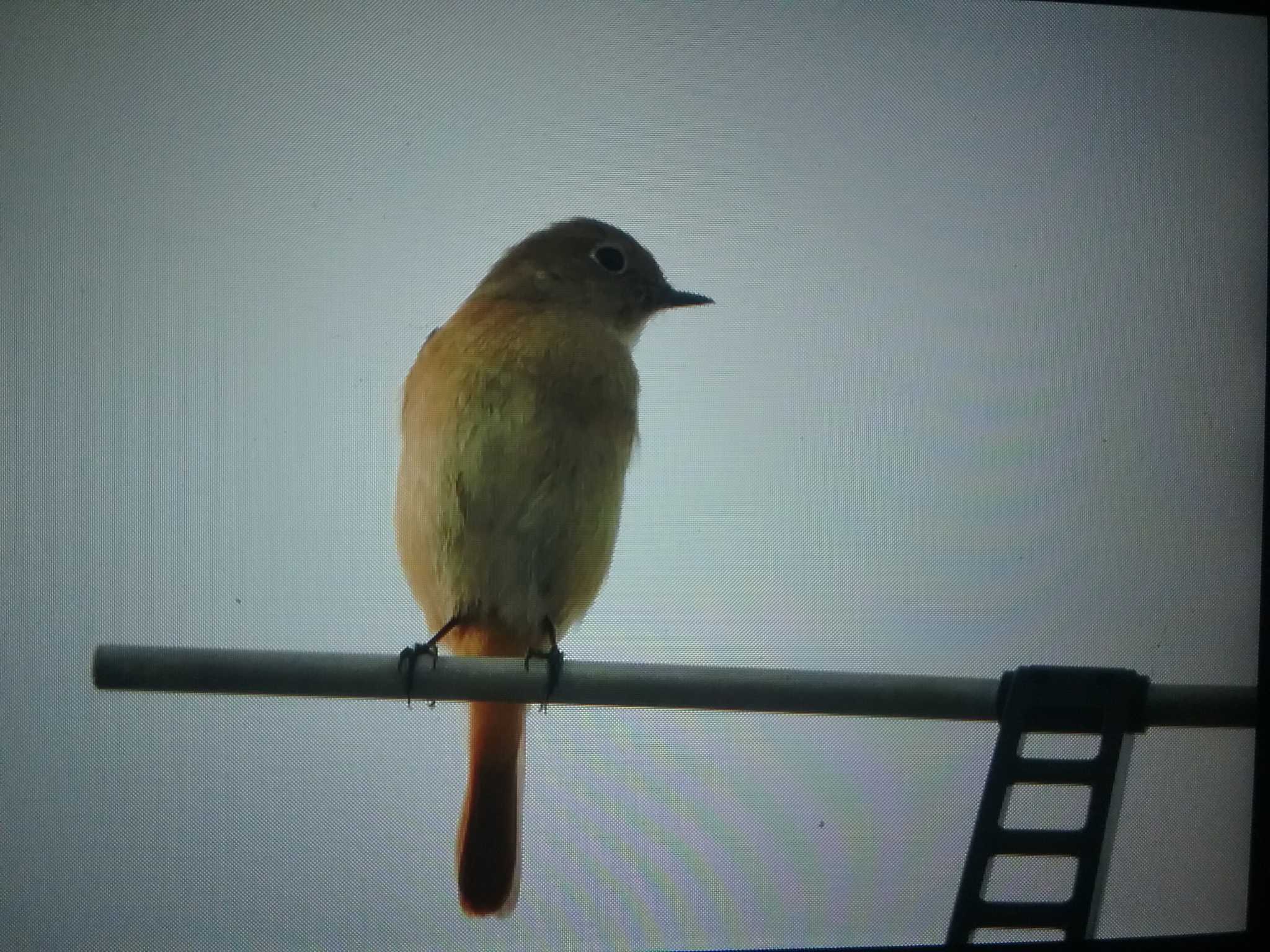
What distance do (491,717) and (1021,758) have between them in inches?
27.0

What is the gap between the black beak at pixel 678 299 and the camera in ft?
4.98

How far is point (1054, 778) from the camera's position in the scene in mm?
1132

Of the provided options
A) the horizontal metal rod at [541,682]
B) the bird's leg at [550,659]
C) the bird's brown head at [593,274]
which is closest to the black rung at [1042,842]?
the horizontal metal rod at [541,682]

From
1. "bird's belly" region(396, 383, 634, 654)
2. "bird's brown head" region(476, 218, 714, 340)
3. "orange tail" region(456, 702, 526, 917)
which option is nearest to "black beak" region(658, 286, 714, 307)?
"bird's brown head" region(476, 218, 714, 340)

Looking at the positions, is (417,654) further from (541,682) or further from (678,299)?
(678,299)

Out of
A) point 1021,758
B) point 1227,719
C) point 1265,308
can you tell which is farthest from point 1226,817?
point 1265,308

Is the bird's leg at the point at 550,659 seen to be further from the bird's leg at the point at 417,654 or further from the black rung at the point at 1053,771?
the black rung at the point at 1053,771

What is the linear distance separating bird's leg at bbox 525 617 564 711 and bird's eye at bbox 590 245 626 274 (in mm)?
591

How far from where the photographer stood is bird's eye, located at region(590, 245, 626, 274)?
1560mm

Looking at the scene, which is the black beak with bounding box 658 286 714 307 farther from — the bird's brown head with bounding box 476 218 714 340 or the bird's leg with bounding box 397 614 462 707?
the bird's leg with bounding box 397 614 462 707

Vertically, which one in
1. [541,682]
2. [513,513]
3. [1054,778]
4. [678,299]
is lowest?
[1054,778]

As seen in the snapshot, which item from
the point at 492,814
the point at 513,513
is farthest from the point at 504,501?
the point at 492,814

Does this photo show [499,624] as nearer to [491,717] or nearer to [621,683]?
[491,717]

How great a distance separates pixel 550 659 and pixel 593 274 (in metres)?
0.68
